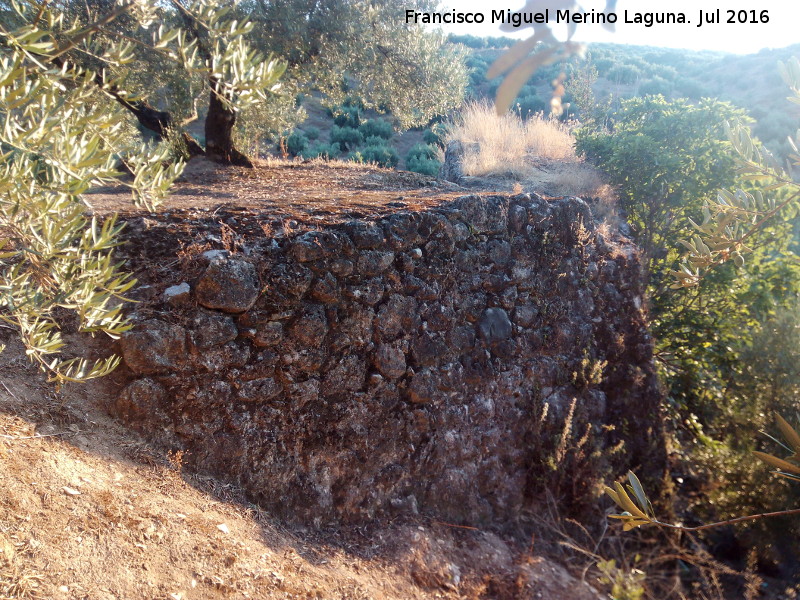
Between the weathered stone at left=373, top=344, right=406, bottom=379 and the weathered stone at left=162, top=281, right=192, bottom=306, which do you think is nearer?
the weathered stone at left=162, top=281, right=192, bottom=306

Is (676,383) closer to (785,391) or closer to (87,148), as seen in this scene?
(785,391)

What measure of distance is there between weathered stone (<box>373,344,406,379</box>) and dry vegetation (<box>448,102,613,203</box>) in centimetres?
356

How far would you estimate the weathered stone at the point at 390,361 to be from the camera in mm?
3666

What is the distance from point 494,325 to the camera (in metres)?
4.30

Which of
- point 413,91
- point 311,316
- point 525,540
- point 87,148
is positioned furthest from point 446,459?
point 413,91

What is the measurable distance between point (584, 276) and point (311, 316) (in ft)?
9.27

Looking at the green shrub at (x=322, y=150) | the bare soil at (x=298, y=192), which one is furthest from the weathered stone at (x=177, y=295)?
the green shrub at (x=322, y=150)

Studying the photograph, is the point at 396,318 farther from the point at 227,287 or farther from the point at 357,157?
the point at 357,157

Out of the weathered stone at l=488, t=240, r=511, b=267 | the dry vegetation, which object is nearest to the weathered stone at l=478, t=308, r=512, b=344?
the weathered stone at l=488, t=240, r=511, b=267

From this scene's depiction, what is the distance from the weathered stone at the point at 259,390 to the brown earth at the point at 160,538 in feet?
1.68

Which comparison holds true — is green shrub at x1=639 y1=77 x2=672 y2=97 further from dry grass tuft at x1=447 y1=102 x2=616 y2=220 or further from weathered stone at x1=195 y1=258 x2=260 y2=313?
weathered stone at x1=195 y1=258 x2=260 y2=313

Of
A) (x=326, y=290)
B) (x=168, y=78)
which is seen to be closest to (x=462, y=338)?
(x=326, y=290)

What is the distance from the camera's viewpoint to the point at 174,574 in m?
2.19

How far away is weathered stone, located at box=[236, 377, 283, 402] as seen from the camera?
3141mm
